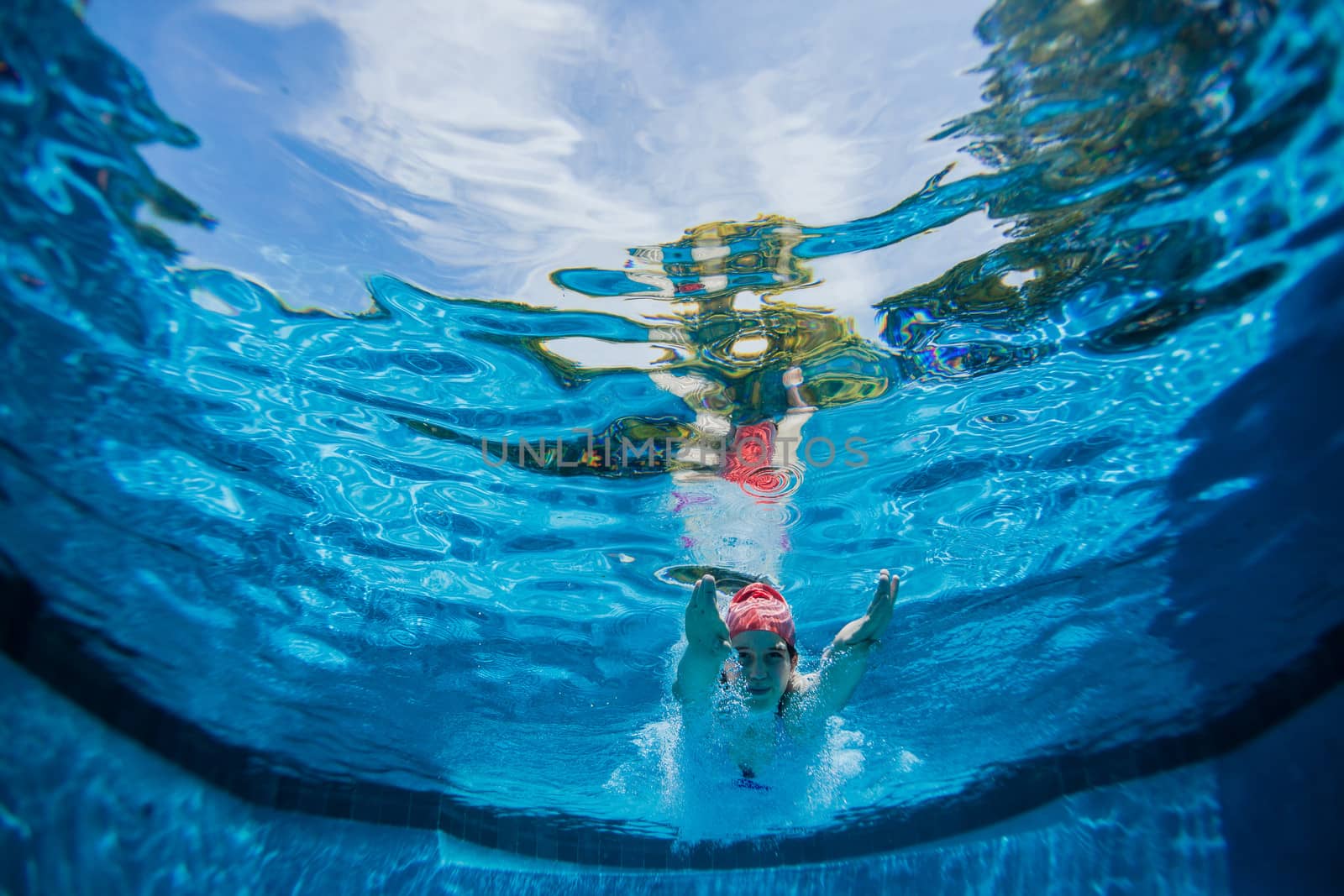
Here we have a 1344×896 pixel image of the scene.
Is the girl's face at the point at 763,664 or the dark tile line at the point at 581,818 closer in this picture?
the girl's face at the point at 763,664

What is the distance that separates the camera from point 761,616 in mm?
6371

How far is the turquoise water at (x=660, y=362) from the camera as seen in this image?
14.5 ft

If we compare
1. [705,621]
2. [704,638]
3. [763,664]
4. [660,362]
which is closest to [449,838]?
[763,664]

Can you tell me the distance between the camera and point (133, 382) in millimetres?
6516

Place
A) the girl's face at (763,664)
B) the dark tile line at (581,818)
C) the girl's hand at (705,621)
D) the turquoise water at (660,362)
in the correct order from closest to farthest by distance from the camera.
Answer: the turquoise water at (660,362) → the girl's hand at (705,621) → the girl's face at (763,664) → the dark tile line at (581,818)

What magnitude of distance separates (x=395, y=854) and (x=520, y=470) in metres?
12.0

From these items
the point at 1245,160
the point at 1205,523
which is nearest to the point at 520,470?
the point at 1245,160

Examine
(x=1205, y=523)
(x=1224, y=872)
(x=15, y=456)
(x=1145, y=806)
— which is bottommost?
(x=1224, y=872)

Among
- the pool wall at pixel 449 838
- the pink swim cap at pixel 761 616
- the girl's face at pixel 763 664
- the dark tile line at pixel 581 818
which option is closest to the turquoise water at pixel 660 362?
the dark tile line at pixel 581 818

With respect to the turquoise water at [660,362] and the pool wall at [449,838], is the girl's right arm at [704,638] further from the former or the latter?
the pool wall at [449,838]

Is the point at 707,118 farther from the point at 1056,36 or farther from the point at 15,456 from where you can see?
the point at 15,456

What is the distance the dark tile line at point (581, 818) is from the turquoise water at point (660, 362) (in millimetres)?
413

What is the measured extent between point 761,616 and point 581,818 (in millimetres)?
14590

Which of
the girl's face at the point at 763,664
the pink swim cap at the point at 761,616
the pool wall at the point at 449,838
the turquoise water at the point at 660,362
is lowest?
the pool wall at the point at 449,838
